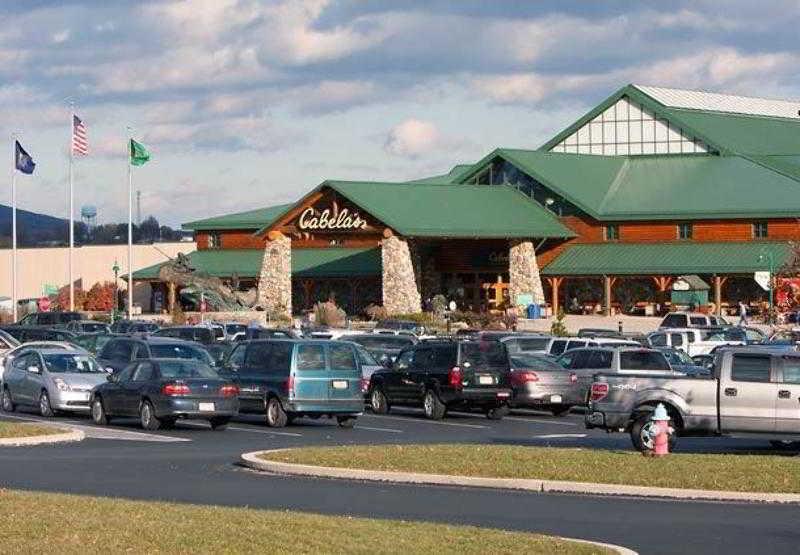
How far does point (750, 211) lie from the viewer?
79062mm

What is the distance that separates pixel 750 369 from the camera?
26.7 metres

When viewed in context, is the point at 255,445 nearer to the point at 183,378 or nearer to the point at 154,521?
the point at 183,378

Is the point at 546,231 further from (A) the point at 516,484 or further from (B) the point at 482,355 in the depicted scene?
(A) the point at 516,484

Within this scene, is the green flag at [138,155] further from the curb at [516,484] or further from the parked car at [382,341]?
the curb at [516,484]

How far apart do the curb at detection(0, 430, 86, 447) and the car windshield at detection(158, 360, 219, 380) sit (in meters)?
2.83

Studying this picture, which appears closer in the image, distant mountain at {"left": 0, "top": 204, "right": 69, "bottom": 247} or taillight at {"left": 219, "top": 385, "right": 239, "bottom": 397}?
taillight at {"left": 219, "top": 385, "right": 239, "bottom": 397}

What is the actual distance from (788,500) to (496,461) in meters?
4.61

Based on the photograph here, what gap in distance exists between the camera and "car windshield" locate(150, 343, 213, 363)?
38.9 m

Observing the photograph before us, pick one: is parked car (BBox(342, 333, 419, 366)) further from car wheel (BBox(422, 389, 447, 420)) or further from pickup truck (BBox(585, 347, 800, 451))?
pickup truck (BBox(585, 347, 800, 451))

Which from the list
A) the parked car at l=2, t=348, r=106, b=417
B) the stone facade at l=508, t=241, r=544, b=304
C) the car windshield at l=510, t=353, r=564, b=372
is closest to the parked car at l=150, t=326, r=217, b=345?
the parked car at l=2, t=348, r=106, b=417

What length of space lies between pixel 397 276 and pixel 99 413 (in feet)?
150

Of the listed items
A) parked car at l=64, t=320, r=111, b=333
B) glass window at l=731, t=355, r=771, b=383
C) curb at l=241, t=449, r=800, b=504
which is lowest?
curb at l=241, t=449, r=800, b=504

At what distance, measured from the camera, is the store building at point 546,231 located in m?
79.2

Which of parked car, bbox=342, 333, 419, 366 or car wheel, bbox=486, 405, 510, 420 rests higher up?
parked car, bbox=342, 333, 419, 366
